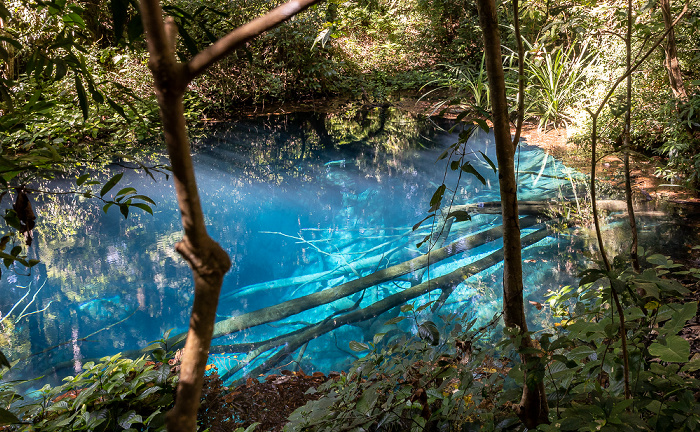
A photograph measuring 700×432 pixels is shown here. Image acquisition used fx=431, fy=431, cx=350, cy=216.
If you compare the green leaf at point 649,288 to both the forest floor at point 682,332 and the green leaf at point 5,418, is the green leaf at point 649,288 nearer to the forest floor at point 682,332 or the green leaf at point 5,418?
the forest floor at point 682,332

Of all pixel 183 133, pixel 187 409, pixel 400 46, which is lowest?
pixel 187 409

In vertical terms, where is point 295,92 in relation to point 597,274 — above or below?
above

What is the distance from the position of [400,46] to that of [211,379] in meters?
7.81

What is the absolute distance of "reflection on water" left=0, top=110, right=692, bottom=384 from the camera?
2.04 m

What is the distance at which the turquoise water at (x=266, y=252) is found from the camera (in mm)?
2023

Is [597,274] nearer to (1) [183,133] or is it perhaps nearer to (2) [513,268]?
(2) [513,268]

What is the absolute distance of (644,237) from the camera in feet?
7.59

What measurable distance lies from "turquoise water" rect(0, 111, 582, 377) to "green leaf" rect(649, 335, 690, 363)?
1.21 m

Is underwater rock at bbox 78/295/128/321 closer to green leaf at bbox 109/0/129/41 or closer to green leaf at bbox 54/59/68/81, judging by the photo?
green leaf at bbox 54/59/68/81

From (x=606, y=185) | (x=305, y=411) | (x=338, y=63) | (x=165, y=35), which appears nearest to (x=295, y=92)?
(x=338, y=63)

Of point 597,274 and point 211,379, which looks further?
point 211,379

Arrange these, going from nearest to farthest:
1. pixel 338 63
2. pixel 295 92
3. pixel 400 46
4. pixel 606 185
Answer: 1. pixel 606 185
2. pixel 295 92
3. pixel 338 63
4. pixel 400 46

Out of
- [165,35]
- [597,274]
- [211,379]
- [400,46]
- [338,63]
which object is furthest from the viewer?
[400,46]

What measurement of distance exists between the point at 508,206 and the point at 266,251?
2160 mm
